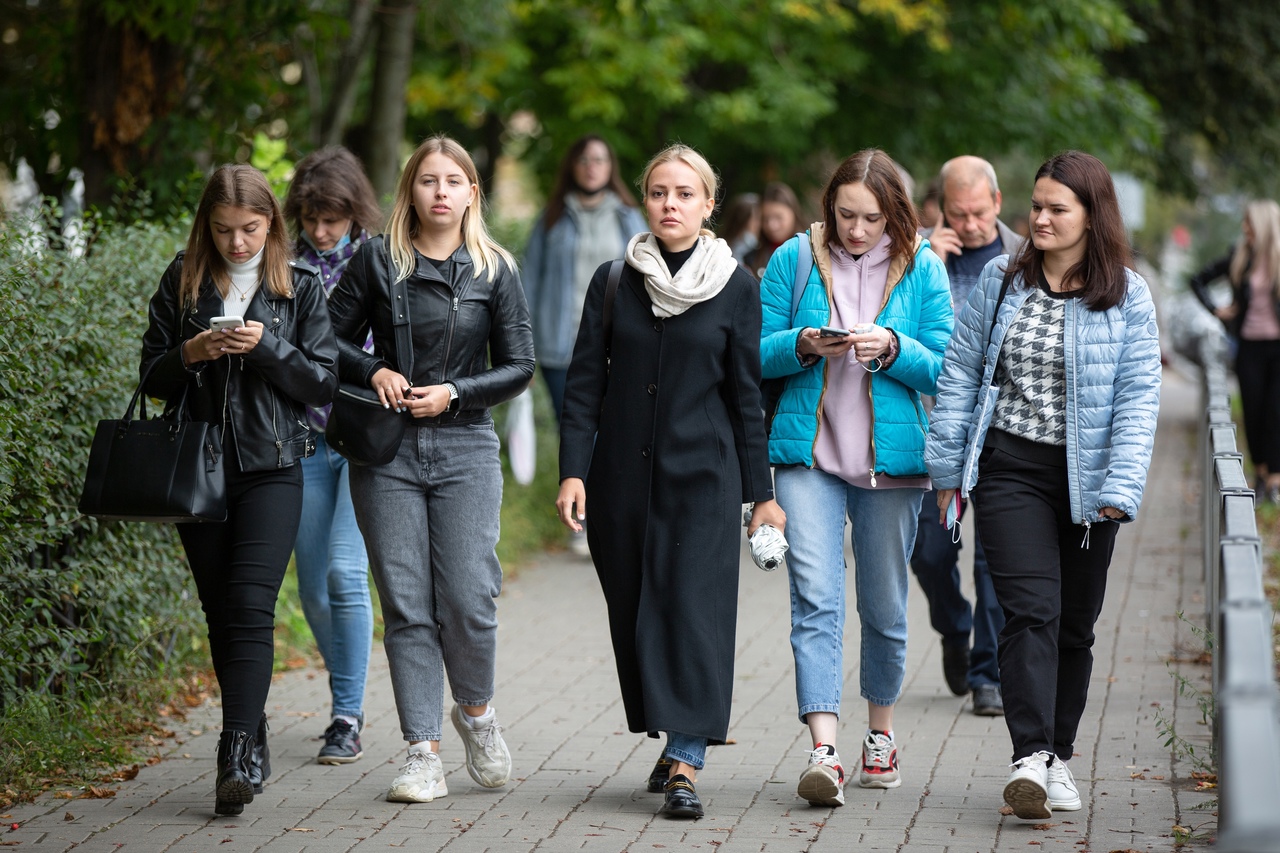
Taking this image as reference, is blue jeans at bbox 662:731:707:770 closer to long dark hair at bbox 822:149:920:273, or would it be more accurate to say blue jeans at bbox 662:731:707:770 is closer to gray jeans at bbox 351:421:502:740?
gray jeans at bbox 351:421:502:740

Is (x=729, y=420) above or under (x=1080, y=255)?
under

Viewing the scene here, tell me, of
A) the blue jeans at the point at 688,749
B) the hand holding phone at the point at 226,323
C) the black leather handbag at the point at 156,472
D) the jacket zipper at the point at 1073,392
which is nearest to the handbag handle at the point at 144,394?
the black leather handbag at the point at 156,472

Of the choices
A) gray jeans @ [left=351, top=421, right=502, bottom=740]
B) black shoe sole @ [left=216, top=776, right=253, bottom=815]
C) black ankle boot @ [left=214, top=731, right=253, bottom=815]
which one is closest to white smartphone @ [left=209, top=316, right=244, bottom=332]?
gray jeans @ [left=351, top=421, right=502, bottom=740]

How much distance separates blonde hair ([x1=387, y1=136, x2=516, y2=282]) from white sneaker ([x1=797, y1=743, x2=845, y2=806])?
1.86 meters

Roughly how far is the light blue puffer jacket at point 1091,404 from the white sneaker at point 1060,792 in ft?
2.66

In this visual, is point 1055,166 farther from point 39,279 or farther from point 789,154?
point 789,154

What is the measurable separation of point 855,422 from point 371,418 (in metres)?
1.55

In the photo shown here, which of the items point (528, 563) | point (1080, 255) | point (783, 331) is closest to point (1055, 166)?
point (1080, 255)

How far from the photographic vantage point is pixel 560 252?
993 cm

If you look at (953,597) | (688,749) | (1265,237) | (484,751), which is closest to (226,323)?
(484,751)

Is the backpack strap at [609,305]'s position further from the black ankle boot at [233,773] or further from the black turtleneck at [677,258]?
the black ankle boot at [233,773]

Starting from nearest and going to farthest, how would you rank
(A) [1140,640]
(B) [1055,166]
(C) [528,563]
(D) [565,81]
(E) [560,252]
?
(B) [1055,166] → (A) [1140,640] → (E) [560,252] → (C) [528,563] → (D) [565,81]

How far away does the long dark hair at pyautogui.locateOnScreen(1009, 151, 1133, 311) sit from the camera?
4.97 m

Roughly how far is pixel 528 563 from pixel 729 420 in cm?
558
